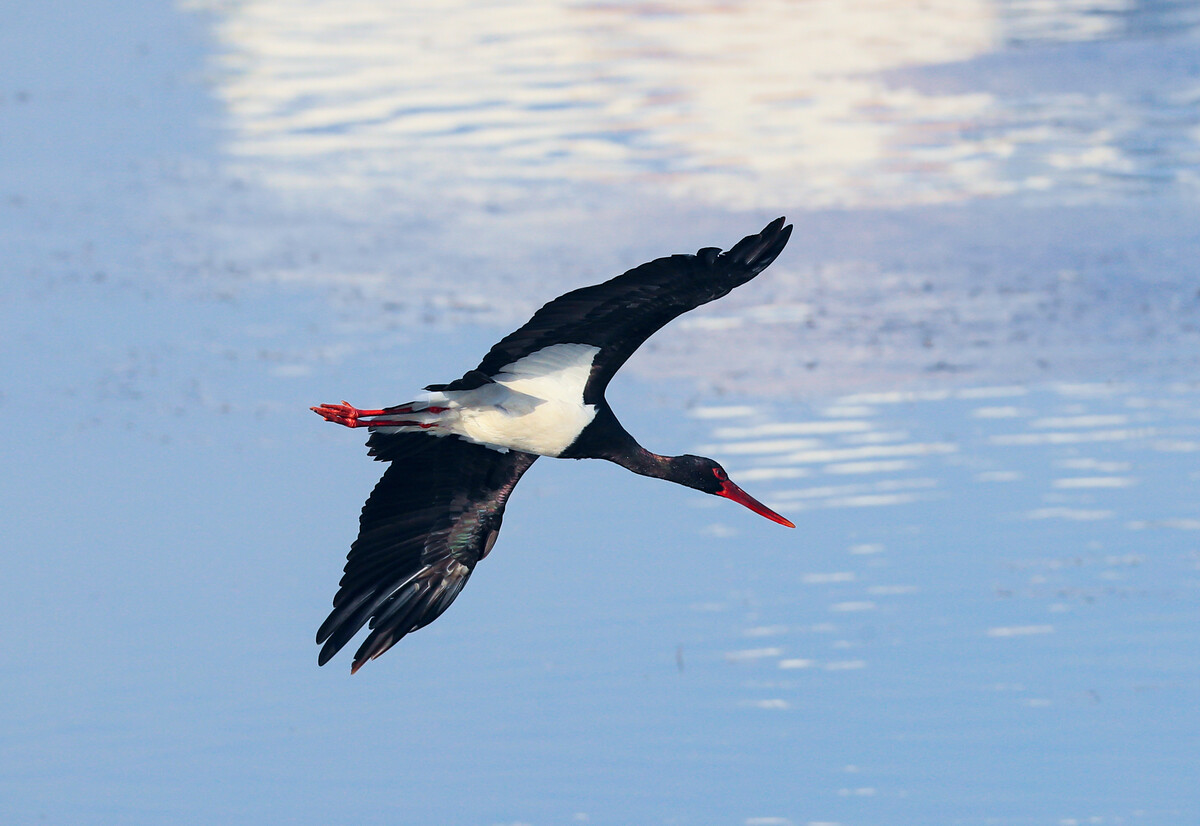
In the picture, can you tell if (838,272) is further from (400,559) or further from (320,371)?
(400,559)

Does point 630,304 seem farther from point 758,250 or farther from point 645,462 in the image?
point 645,462

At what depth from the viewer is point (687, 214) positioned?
22.8 m

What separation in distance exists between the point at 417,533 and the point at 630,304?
1.88 metres

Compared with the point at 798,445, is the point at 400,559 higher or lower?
higher

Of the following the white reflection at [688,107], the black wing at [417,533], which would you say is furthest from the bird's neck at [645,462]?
the white reflection at [688,107]

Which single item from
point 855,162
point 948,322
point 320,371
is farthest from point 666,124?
point 320,371

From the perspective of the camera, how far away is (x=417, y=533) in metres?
10.7

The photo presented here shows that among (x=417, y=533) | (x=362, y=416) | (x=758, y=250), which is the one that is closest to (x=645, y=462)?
(x=417, y=533)

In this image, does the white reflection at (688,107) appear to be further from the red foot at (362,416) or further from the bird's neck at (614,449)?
the red foot at (362,416)

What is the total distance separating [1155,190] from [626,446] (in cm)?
1417

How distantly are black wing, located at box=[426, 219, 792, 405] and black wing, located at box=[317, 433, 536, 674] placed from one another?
666mm

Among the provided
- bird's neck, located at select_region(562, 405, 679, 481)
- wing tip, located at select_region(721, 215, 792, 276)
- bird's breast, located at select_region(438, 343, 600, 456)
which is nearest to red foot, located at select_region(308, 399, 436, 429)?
bird's breast, located at select_region(438, 343, 600, 456)

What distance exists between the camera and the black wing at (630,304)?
30.1 feet

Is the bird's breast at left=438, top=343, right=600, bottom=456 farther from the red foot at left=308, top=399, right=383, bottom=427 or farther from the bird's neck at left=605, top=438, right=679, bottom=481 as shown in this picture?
the bird's neck at left=605, top=438, right=679, bottom=481
